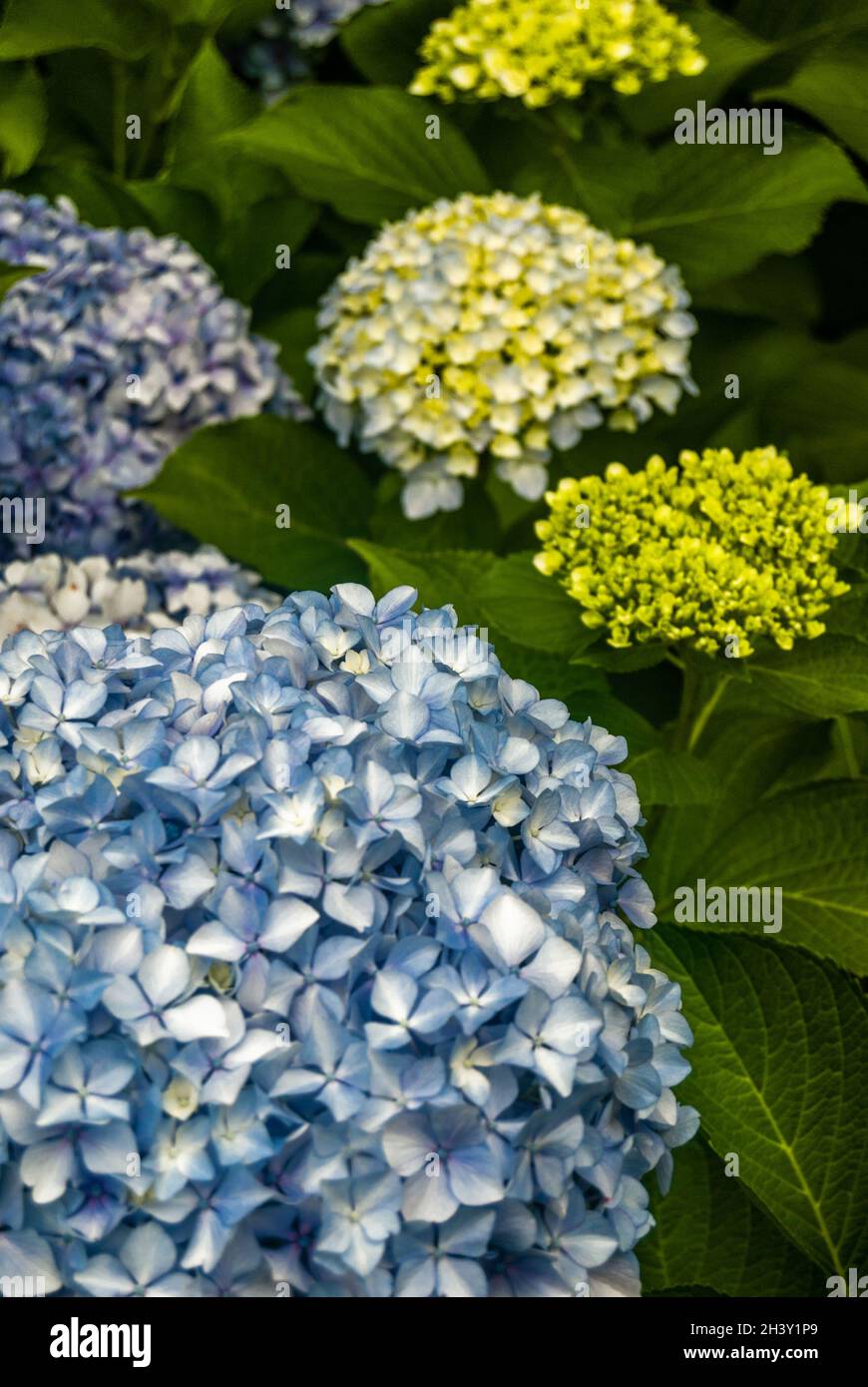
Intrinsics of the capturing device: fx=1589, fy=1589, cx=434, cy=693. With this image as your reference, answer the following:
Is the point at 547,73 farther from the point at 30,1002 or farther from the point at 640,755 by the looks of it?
the point at 30,1002

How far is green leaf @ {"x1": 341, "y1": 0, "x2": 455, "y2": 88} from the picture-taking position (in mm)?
1625

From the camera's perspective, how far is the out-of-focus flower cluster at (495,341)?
1.33 meters

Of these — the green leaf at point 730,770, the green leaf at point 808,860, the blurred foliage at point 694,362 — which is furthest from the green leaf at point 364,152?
the green leaf at point 808,860

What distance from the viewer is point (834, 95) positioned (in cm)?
155

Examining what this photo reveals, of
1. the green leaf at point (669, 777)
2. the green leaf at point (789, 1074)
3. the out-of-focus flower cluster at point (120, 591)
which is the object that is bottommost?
the green leaf at point (789, 1074)

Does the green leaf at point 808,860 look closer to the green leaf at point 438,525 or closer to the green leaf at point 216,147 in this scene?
the green leaf at point 438,525

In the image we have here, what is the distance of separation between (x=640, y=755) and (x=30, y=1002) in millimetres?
541

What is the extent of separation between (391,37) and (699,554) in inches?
34.3

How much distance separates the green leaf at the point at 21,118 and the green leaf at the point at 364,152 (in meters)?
0.21

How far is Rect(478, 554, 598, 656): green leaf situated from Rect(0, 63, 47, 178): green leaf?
0.72 m

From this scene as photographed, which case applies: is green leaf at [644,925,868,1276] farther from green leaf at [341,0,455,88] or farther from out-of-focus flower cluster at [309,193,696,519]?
green leaf at [341,0,455,88]

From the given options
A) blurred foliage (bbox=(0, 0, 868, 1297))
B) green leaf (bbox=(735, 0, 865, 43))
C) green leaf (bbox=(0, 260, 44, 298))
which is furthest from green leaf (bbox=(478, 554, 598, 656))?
green leaf (bbox=(735, 0, 865, 43))
